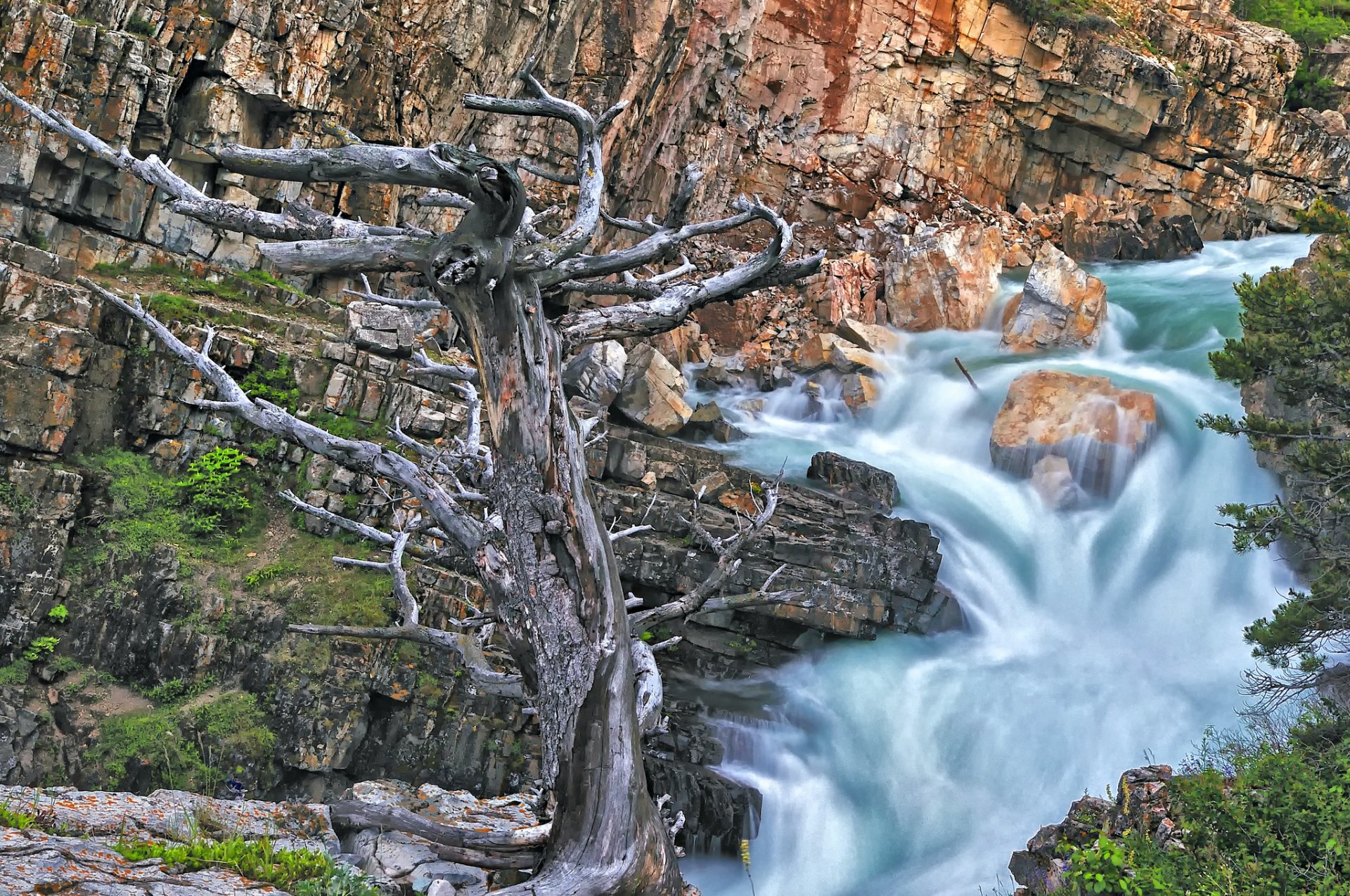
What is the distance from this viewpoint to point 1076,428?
55.4 ft

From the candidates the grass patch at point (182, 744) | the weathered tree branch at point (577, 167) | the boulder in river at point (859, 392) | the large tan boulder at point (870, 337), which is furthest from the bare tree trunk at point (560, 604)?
the large tan boulder at point (870, 337)

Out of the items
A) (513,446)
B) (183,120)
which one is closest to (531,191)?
(183,120)

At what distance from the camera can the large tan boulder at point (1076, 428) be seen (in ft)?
53.6

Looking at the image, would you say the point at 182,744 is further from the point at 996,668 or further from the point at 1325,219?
the point at 1325,219

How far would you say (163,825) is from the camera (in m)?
4.90

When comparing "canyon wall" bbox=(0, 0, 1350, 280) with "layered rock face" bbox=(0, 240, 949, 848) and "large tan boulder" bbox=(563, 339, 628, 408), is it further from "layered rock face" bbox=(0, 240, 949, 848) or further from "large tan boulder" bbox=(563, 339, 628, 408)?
"large tan boulder" bbox=(563, 339, 628, 408)

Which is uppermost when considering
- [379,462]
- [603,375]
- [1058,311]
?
[1058,311]

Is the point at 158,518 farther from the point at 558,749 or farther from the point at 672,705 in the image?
the point at 558,749

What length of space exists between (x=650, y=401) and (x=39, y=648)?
376 inches

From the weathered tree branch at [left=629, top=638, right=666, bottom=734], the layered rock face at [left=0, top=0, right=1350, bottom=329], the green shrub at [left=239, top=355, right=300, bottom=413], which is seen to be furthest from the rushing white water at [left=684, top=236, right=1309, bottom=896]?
the green shrub at [left=239, top=355, right=300, bottom=413]

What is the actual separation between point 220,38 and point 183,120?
1.50 meters

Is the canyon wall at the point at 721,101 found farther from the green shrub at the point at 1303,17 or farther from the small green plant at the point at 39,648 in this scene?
the small green plant at the point at 39,648

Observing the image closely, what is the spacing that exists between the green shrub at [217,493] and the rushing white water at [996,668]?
6898mm

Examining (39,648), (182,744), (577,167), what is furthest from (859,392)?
(577,167)
